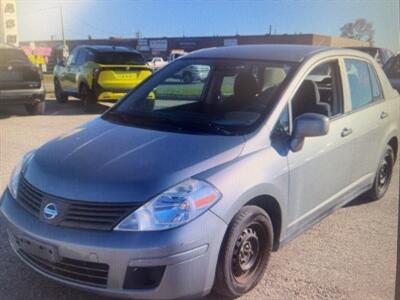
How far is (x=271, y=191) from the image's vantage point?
9.90 ft

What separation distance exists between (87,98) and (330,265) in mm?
9009

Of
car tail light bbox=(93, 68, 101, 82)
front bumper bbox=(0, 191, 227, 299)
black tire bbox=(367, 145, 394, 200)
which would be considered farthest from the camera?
car tail light bbox=(93, 68, 101, 82)

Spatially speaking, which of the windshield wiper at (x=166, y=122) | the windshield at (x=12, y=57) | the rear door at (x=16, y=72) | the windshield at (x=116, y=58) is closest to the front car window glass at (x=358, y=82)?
the windshield wiper at (x=166, y=122)

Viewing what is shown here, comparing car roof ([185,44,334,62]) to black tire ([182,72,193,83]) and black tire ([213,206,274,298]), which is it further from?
black tire ([213,206,274,298])

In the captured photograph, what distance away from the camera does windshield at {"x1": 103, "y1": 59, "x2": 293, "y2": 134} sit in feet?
11.2

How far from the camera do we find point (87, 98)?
11.4 m

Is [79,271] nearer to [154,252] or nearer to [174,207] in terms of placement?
[154,252]

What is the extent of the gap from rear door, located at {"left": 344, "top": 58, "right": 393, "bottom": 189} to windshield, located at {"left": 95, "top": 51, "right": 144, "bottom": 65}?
735 cm

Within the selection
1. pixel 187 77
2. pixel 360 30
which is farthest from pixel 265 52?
pixel 360 30

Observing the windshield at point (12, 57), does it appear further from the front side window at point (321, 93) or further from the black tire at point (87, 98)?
the front side window at point (321, 93)

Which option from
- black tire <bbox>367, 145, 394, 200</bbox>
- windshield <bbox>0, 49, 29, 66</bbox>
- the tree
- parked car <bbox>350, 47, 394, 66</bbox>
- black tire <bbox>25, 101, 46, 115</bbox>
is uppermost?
the tree

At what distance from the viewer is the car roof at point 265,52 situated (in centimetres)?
375

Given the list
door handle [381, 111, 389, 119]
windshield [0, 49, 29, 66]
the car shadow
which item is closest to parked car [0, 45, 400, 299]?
door handle [381, 111, 389, 119]

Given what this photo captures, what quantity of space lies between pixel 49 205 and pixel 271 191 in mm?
1340
